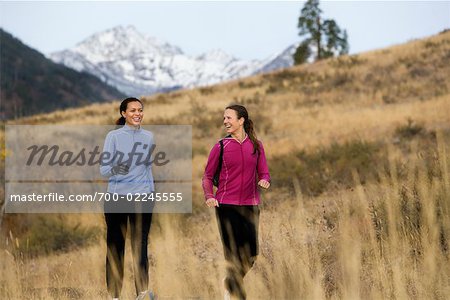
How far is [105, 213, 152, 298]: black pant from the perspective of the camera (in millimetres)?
3973

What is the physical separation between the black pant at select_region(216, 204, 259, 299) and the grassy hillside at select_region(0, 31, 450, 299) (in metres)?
0.32

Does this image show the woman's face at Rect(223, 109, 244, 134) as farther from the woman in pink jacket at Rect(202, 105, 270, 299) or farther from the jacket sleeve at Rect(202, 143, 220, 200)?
the jacket sleeve at Rect(202, 143, 220, 200)

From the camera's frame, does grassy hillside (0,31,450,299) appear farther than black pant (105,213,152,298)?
No

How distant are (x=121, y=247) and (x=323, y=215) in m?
2.63

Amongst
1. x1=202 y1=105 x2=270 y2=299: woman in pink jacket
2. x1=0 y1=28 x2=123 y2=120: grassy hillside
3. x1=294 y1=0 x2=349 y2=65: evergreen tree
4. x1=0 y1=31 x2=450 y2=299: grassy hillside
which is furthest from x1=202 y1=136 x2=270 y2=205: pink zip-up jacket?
x1=0 y1=28 x2=123 y2=120: grassy hillside

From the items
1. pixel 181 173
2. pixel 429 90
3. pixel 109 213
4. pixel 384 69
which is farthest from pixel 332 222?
pixel 384 69

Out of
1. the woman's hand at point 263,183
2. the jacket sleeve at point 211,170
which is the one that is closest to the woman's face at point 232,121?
the jacket sleeve at point 211,170

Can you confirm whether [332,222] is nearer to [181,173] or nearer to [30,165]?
[181,173]

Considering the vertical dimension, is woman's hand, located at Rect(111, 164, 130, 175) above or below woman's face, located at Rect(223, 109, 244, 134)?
below

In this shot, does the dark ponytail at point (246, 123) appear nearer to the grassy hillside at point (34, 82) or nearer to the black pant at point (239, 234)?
the black pant at point (239, 234)

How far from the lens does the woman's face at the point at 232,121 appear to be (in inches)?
143

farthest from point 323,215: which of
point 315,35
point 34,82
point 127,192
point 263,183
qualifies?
point 34,82

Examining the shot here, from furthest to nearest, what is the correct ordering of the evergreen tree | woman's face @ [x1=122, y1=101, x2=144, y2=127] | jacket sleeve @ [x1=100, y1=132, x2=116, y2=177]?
1. the evergreen tree
2. woman's face @ [x1=122, y1=101, x2=144, y2=127]
3. jacket sleeve @ [x1=100, y1=132, x2=116, y2=177]

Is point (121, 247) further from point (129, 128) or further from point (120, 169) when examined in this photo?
point (129, 128)
